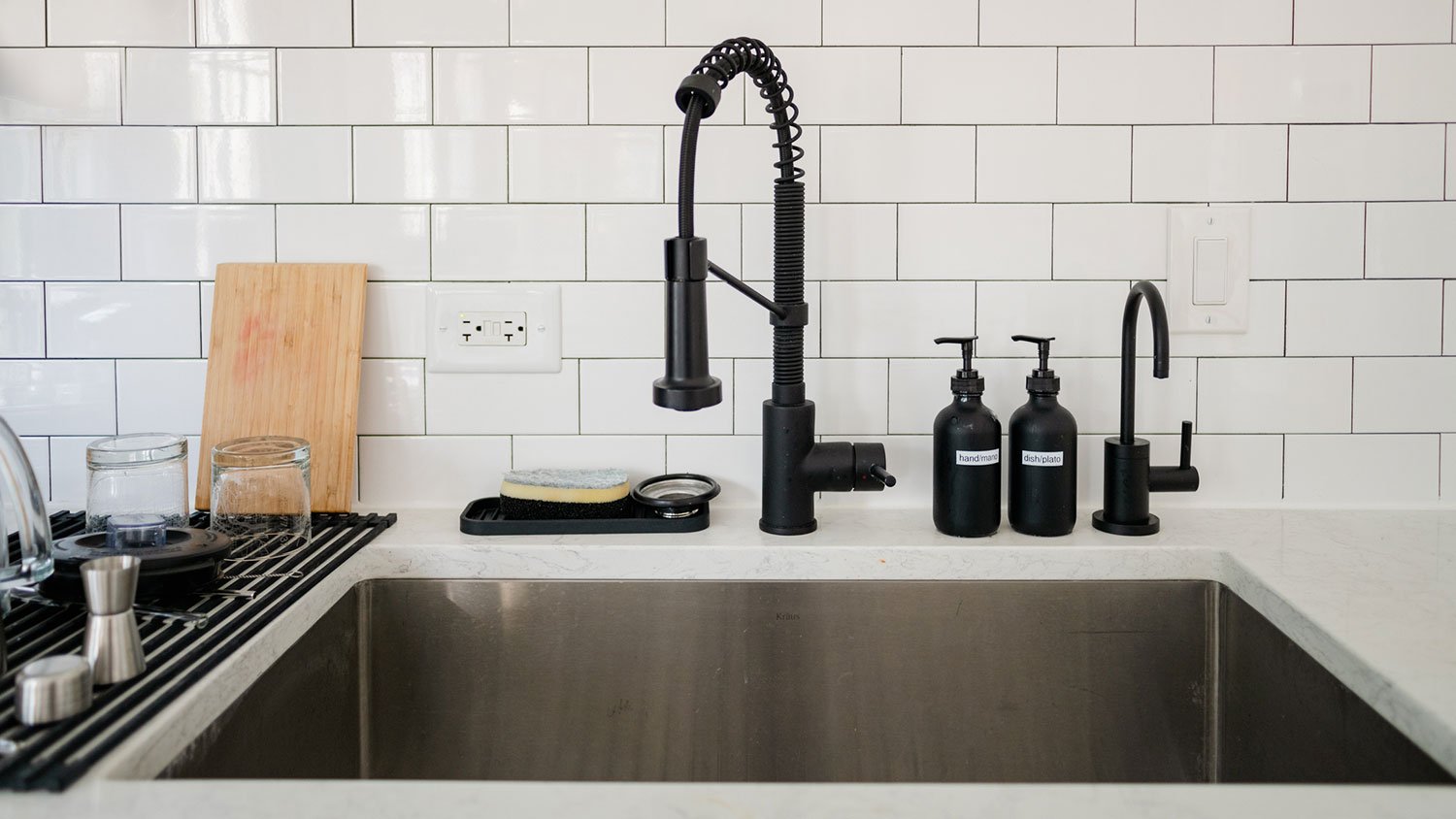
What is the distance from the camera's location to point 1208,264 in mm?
1301

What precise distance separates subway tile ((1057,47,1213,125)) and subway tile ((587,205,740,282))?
0.45 meters

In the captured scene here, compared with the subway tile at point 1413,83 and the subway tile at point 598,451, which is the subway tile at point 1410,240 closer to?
the subway tile at point 1413,83

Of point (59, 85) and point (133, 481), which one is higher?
point (59, 85)

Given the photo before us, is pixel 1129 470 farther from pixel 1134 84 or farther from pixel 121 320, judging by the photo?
pixel 121 320

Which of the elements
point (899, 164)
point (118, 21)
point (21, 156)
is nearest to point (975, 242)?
point (899, 164)

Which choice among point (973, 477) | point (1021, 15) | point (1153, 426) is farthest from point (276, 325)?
point (1153, 426)

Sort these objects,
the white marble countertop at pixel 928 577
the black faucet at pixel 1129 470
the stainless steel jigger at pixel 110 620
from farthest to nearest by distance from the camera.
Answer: the black faucet at pixel 1129 470 → the stainless steel jigger at pixel 110 620 → the white marble countertop at pixel 928 577

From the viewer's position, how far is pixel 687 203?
3.23 feet

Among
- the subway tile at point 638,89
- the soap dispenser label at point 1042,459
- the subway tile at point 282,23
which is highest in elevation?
the subway tile at point 282,23

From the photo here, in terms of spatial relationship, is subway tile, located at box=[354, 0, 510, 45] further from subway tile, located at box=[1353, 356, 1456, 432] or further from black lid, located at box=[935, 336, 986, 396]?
subway tile, located at box=[1353, 356, 1456, 432]

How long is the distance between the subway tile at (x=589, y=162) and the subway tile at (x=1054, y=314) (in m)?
0.43

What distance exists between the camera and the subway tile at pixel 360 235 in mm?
1312

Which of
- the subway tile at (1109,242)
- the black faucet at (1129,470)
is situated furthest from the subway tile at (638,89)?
the black faucet at (1129,470)

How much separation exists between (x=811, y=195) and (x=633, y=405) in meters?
0.36
